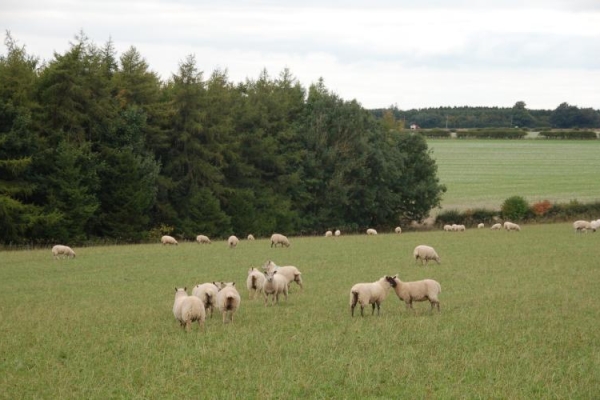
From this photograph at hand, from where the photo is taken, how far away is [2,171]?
166 feet

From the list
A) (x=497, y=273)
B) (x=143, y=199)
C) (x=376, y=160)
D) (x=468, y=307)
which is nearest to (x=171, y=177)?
(x=143, y=199)

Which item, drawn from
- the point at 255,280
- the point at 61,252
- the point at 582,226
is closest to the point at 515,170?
the point at 582,226

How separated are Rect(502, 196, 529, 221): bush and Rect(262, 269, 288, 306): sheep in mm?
53726

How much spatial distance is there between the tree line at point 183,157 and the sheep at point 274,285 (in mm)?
30987

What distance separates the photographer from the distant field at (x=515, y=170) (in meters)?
89.0

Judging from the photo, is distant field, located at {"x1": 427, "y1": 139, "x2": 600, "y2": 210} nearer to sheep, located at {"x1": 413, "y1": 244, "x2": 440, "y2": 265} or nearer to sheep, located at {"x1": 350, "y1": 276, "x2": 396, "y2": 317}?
sheep, located at {"x1": 413, "y1": 244, "x2": 440, "y2": 265}

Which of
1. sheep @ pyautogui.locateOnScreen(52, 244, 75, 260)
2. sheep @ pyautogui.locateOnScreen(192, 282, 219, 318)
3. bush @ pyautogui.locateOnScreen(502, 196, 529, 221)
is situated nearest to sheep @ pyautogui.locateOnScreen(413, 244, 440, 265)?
sheep @ pyautogui.locateOnScreen(192, 282, 219, 318)

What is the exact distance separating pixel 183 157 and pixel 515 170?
6695 cm

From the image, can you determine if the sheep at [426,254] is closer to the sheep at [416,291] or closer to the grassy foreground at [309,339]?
the grassy foreground at [309,339]

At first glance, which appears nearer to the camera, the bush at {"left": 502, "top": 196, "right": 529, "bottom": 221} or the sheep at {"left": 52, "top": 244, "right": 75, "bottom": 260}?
the sheep at {"left": 52, "top": 244, "right": 75, "bottom": 260}

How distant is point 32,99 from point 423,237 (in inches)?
1132

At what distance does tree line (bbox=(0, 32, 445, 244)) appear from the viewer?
51.8m

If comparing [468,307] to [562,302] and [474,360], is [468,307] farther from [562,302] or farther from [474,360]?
[474,360]

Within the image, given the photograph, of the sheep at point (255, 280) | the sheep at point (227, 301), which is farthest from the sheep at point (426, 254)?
the sheep at point (227, 301)
